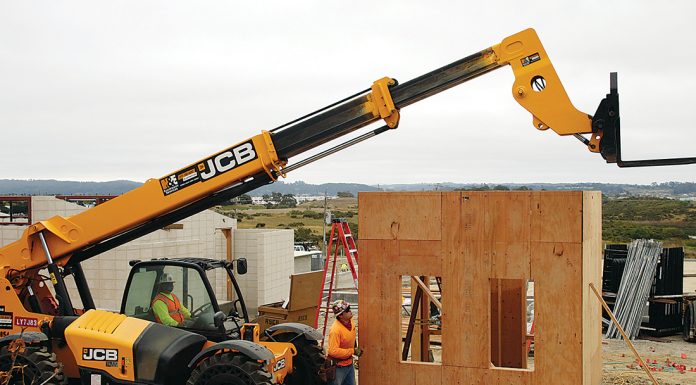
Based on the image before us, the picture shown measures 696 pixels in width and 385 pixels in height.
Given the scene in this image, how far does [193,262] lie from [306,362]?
202cm

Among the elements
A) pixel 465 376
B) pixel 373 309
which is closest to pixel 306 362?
pixel 373 309

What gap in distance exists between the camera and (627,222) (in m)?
71.5

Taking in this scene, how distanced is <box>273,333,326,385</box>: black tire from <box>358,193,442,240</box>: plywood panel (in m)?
1.58

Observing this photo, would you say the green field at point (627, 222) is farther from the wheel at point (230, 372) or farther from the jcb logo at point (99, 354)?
the jcb logo at point (99, 354)

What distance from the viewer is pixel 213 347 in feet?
25.9

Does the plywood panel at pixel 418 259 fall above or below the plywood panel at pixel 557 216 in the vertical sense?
below

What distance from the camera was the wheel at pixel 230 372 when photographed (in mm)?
7756

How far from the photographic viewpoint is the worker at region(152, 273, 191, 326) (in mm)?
8602

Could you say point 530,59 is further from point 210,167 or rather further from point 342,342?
point 342,342

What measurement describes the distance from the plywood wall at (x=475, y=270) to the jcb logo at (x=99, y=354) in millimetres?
3133

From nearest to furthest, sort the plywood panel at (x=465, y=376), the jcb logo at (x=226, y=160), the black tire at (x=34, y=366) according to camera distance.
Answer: the black tire at (x=34, y=366) < the jcb logo at (x=226, y=160) < the plywood panel at (x=465, y=376)

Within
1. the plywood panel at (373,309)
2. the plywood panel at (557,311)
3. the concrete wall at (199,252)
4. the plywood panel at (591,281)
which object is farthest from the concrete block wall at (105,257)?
the plywood panel at (591,281)

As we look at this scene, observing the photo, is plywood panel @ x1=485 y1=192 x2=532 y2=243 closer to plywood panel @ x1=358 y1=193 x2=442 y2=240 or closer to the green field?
plywood panel @ x1=358 y1=193 x2=442 y2=240

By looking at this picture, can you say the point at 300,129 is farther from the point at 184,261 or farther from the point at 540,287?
the point at 540,287
